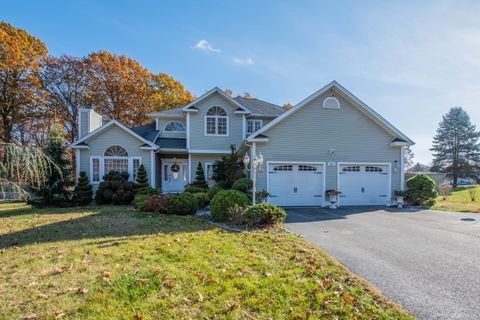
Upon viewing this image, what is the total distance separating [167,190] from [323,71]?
13.2 metres

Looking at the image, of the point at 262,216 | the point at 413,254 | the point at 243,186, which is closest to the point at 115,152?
the point at 243,186

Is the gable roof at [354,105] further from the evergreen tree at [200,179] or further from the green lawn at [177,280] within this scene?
the green lawn at [177,280]

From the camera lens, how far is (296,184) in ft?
42.8

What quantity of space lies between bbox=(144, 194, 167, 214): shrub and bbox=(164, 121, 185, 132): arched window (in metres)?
8.53

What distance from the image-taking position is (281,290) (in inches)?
141

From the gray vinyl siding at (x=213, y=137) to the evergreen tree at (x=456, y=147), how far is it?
1425 inches

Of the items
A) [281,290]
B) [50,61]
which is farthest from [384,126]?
[50,61]

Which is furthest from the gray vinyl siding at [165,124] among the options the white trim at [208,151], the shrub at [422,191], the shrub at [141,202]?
the shrub at [422,191]

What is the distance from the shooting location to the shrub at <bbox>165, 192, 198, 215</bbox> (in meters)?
10.1

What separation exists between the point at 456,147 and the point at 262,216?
1653 inches

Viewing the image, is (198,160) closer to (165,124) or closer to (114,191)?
(165,124)

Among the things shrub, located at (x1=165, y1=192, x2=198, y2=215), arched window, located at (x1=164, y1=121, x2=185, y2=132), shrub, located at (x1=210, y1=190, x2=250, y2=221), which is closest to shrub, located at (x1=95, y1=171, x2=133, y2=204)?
shrub, located at (x1=165, y1=192, x2=198, y2=215)

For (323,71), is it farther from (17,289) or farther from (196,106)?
(17,289)

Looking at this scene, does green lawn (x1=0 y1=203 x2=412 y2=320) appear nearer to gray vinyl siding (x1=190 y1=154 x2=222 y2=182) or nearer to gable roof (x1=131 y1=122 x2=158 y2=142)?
gray vinyl siding (x1=190 y1=154 x2=222 y2=182)
